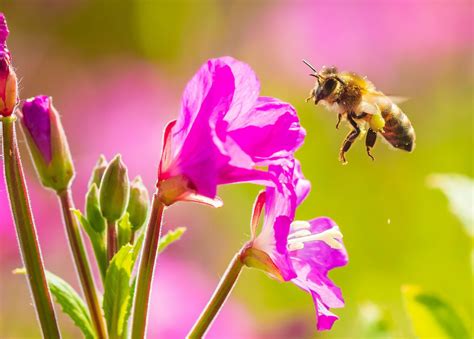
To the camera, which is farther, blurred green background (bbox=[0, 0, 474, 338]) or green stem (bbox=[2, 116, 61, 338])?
blurred green background (bbox=[0, 0, 474, 338])

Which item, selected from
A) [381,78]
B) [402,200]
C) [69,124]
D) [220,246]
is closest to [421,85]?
[381,78]

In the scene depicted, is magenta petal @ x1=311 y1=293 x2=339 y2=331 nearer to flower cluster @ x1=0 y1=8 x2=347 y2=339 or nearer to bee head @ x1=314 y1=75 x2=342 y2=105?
flower cluster @ x1=0 y1=8 x2=347 y2=339

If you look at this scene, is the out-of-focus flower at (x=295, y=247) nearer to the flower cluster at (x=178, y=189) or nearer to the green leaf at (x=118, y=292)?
the flower cluster at (x=178, y=189)

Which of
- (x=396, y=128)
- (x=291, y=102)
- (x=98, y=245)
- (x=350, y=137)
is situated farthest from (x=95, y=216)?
(x=291, y=102)

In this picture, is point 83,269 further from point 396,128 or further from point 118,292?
point 396,128

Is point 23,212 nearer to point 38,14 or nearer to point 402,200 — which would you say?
point 402,200

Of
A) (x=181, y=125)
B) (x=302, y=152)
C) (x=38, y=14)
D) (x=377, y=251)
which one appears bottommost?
(x=377, y=251)

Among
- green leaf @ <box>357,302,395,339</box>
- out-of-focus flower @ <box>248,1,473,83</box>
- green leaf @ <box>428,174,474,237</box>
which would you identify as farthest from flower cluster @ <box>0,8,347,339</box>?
out-of-focus flower @ <box>248,1,473,83</box>
